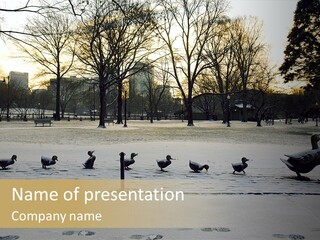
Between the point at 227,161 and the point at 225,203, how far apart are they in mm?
5281

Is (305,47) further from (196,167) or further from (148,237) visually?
(148,237)

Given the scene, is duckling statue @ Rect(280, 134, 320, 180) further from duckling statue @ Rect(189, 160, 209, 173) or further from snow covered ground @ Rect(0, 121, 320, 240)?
duckling statue @ Rect(189, 160, 209, 173)

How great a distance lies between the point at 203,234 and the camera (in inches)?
159

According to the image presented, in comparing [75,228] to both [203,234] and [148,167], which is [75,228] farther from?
[148,167]

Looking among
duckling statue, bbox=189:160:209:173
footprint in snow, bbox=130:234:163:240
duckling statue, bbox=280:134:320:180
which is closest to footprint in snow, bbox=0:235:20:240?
footprint in snow, bbox=130:234:163:240

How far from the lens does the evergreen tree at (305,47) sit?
1099 inches

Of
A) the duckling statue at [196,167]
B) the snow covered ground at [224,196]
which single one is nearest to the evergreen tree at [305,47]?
the snow covered ground at [224,196]

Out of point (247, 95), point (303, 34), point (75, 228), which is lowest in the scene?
point (75, 228)

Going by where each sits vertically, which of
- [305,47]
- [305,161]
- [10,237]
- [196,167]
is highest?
[305,47]

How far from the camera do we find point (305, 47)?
2845 centimetres

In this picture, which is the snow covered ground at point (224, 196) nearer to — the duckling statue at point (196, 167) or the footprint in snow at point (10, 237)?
the footprint in snow at point (10, 237)

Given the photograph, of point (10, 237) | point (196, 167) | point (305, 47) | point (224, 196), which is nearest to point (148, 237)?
point (10, 237)

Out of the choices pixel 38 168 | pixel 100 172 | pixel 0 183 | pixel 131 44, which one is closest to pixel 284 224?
pixel 100 172

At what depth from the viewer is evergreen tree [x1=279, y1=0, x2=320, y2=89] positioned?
2791 centimetres
